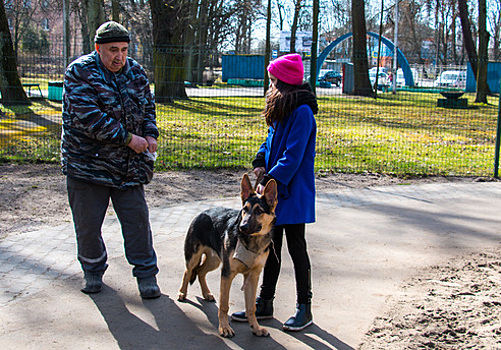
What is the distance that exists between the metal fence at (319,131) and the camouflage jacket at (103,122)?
495 centimetres

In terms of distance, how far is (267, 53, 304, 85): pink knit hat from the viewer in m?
4.00

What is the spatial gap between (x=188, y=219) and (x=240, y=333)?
307 cm

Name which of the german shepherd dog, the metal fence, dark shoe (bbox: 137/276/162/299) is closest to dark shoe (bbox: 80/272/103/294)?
dark shoe (bbox: 137/276/162/299)

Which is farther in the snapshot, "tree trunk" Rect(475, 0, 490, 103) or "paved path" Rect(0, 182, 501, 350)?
"tree trunk" Rect(475, 0, 490, 103)

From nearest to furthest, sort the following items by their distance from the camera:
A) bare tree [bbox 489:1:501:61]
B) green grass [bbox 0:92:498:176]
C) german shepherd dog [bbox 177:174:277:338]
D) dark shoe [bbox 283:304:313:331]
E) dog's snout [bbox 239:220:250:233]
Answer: dog's snout [bbox 239:220:250:233]
german shepherd dog [bbox 177:174:277:338]
dark shoe [bbox 283:304:313:331]
green grass [bbox 0:92:498:176]
bare tree [bbox 489:1:501:61]

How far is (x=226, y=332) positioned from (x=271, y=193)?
3.40 ft

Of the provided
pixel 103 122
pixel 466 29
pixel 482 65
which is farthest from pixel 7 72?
pixel 466 29

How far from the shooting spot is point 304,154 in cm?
410

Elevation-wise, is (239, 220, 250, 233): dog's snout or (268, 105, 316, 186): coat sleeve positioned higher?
(268, 105, 316, 186): coat sleeve

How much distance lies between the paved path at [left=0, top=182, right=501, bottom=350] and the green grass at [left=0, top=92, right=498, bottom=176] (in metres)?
3.04

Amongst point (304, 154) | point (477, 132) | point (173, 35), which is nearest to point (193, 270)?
point (304, 154)

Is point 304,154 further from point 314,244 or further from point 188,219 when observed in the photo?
point 188,219

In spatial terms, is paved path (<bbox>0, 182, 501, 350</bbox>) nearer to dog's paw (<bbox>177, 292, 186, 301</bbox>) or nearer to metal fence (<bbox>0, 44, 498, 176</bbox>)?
dog's paw (<bbox>177, 292, 186, 301</bbox>)

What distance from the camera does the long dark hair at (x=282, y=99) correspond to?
13.2 ft
